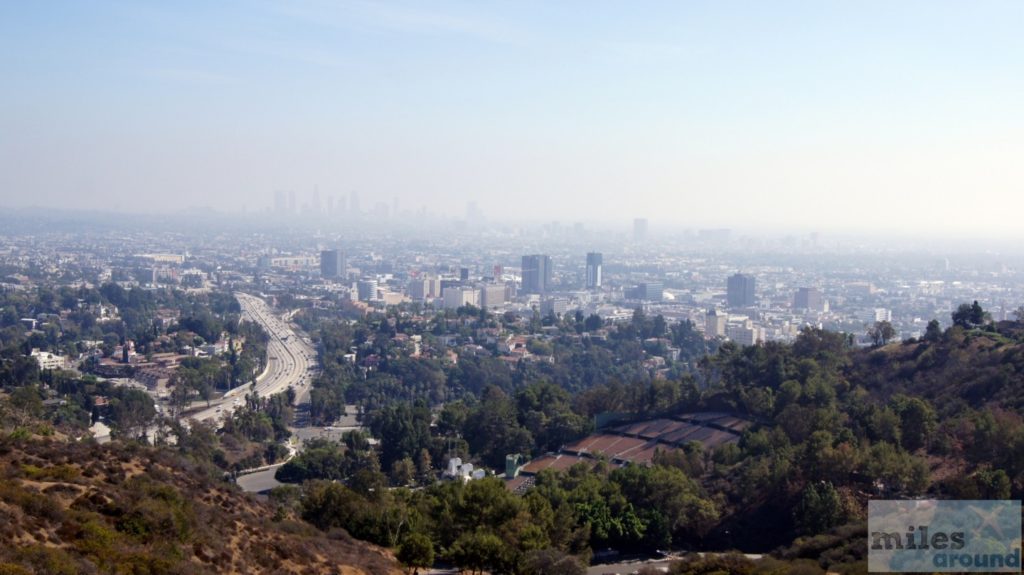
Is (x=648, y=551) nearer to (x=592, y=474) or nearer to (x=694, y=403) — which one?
(x=592, y=474)

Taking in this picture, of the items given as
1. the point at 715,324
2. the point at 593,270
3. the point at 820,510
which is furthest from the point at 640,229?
the point at 820,510

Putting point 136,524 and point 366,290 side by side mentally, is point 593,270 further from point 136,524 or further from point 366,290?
point 136,524

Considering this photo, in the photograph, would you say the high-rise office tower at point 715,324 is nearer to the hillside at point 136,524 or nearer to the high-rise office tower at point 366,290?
the high-rise office tower at point 366,290

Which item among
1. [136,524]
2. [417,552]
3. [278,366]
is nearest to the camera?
[136,524]

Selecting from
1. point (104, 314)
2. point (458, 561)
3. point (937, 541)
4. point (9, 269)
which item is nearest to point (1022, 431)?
point (937, 541)

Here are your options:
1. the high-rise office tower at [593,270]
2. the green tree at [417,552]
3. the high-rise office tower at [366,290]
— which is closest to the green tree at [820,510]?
the green tree at [417,552]

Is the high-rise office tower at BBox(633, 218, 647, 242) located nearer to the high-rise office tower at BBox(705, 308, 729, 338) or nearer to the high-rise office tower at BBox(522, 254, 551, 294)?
the high-rise office tower at BBox(522, 254, 551, 294)

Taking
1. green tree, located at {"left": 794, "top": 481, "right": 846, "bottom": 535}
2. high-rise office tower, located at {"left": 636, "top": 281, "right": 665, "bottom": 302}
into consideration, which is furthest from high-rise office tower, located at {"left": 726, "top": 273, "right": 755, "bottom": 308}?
green tree, located at {"left": 794, "top": 481, "right": 846, "bottom": 535}
